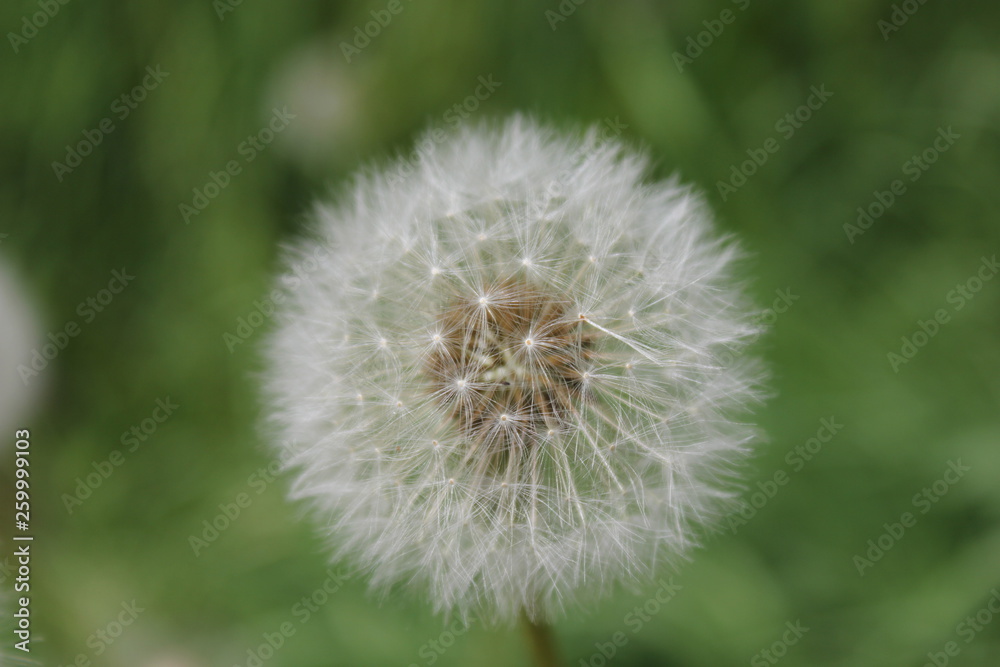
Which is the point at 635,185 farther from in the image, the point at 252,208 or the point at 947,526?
the point at 252,208

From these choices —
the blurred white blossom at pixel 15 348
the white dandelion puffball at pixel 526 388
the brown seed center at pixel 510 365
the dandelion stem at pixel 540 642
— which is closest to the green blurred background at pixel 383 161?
the blurred white blossom at pixel 15 348

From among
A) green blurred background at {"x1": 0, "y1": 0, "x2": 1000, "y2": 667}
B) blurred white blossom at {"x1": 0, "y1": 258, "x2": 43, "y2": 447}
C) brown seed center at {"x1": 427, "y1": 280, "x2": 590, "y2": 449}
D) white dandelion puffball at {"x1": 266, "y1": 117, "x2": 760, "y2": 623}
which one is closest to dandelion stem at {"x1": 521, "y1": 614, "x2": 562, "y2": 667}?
white dandelion puffball at {"x1": 266, "y1": 117, "x2": 760, "y2": 623}

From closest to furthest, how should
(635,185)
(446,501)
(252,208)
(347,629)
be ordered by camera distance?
(446,501), (635,185), (347,629), (252,208)

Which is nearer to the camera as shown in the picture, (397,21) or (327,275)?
(327,275)

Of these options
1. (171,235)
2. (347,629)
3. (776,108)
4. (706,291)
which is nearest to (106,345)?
(171,235)

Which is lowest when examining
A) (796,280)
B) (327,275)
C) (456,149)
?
(327,275)

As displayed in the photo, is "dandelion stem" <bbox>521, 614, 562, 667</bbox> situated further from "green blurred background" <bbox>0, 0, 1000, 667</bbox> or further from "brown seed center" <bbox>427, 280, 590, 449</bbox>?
"green blurred background" <bbox>0, 0, 1000, 667</bbox>
